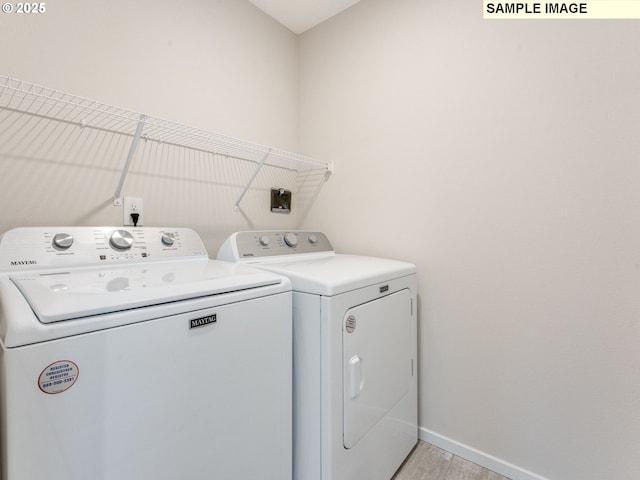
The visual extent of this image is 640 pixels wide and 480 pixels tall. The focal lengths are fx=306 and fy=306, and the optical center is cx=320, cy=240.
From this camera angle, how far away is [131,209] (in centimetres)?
143

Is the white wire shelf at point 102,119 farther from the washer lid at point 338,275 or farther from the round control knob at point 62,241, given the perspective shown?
the washer lid at point 338,275

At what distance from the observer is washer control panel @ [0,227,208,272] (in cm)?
99

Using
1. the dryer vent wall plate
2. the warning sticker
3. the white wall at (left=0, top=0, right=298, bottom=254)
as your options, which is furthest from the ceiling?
the warning sticker

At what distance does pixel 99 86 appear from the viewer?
1.32 m

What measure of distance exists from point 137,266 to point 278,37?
1.87 m

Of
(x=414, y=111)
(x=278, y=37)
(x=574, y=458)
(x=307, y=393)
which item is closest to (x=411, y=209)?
(x=414, y=111)

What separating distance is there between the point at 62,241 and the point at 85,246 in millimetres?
67

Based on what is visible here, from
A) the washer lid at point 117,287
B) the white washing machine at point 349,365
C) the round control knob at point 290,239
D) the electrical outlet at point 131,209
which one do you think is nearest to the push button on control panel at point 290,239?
the round control knob at point 290,239

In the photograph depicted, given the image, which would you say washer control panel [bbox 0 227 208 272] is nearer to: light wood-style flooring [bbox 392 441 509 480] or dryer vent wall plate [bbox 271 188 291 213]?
dryer vent wall plate [bbox 271 188 291 213]

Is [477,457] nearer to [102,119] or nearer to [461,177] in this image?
[461,177]

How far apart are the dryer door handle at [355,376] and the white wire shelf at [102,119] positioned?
46.7 inches

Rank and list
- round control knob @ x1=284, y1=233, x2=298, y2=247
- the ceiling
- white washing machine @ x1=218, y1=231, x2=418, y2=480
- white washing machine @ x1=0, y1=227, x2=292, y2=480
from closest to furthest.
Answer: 1. white washing machine @ x1=0, y1=227, x2=292, y2=480
2. white washing machine @ x1=218, y1=231, x2=418, y2=480
3. round control knob @ x1=284, y1=233, x2=298, y2=247
4. the ceiling

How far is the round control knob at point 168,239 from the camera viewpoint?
1340 mm

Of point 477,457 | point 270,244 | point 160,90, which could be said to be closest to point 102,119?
point 160,90
